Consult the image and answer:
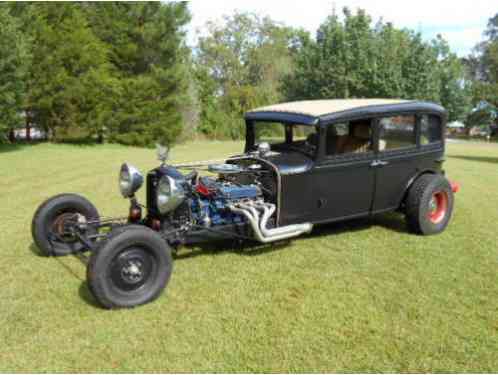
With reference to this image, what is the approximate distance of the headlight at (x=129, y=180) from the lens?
4867mm

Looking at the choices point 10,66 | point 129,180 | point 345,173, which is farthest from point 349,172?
point 10,66

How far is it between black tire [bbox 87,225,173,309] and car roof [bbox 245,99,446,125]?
231 centimetres

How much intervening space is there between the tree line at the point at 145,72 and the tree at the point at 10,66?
37mm

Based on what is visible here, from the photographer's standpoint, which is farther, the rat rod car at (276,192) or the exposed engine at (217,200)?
the exposed engine at (217,200)

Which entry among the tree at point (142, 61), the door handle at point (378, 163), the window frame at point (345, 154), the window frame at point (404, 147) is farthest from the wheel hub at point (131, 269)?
the tree at point (142, 61)

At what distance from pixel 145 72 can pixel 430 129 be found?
68.7ft

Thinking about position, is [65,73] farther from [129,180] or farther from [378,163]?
[378,163]

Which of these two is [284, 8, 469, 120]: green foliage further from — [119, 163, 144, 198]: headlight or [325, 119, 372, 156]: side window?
[119, 163, 144, 198]: headlight

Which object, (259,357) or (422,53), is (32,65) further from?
(422,53)

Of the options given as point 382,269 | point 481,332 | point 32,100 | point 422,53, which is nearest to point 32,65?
point 32,100

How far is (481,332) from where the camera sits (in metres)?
3.65

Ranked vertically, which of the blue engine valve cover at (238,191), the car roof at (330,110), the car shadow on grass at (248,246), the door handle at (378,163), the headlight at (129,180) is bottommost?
the car shadow on grass at (248,246)

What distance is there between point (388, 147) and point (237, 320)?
3157 millimetres

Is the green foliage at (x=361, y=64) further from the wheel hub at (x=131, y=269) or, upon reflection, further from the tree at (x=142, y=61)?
the wheel hub at (x=131, y=269)
